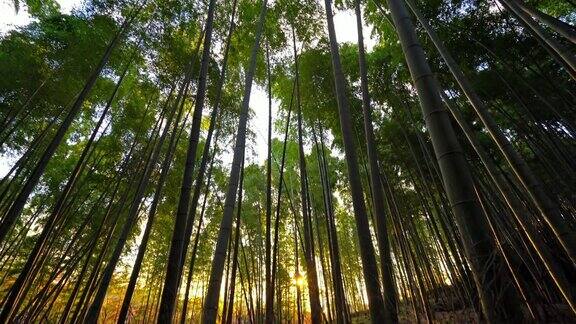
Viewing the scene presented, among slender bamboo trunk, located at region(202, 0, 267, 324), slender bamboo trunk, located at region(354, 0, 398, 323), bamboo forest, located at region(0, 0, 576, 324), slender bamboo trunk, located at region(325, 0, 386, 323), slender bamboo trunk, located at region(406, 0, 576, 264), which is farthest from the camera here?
bamboo forest, located at region(0, 0, 576, 324)

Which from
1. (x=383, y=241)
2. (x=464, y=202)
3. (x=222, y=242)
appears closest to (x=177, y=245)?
(x=222, y=242)

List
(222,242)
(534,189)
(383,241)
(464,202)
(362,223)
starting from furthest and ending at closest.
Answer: (222,242) < (383,241) < (362,223) < (534,189) < (464,202)

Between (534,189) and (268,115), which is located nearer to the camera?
(534,189)

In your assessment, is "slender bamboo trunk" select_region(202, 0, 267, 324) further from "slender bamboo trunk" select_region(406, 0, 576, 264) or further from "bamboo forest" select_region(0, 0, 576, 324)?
"slender bamboo trunk" select_region(406, 0, 576, 264)

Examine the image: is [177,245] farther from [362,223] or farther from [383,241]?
[383,241]

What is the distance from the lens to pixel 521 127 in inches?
219

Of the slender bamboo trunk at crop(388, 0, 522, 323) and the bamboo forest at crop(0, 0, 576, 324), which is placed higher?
the bamboo forest at crop(0, 0, 576, 324)

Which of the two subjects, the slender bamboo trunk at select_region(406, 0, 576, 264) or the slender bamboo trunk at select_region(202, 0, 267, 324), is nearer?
the slender bamboo trunk at select_region(406, 0, 576, 264)

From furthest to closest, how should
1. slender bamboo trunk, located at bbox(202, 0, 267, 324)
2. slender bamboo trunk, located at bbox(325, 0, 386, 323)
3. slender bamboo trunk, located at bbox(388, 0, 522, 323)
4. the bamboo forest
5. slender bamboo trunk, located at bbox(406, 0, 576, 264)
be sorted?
the bamboo forest
slender bamboo trunk, located at bbox(202, 0, 267, 324)
slender bamboo trunk, located at bbox(325, 0, 386, 323)
slender bamboo trunk, located at bbox(406, 0, 576, 264)
slender bamboo trunk, located at bbox(388, 0, 522, 323)

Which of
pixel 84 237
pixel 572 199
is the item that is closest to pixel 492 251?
pixel 572 199

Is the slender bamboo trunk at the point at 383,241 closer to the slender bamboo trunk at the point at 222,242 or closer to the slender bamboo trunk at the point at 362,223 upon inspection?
the slender bamboo trunk at the point at 362,223

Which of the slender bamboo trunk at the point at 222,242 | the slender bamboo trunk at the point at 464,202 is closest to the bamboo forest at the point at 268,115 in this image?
the slender bamboo trunk at the point at 222,242

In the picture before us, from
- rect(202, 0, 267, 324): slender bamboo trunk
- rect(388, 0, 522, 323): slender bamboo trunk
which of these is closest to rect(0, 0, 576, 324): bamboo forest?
rect(202, 0, 267, 324): slender bamboo trunk

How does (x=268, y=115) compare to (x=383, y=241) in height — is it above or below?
above
